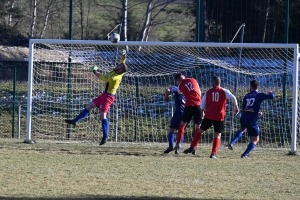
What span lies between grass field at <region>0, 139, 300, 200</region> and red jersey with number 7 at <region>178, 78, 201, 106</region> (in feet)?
3.73

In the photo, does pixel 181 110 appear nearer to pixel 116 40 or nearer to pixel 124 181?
pixel 116 40

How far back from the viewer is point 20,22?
941 inches

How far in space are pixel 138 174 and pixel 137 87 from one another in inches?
297

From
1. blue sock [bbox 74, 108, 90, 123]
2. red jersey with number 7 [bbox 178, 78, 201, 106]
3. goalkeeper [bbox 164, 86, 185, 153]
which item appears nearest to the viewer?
red jersey with number 7 [bbox 178, 78, 201, 106]

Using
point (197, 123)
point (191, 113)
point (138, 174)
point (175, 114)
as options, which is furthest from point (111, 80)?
point (138, 174)

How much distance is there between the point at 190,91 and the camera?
42.0ft

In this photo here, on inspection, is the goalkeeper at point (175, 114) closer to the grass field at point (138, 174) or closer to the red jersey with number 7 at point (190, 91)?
the red jersey with number 7 at point (190, 91)

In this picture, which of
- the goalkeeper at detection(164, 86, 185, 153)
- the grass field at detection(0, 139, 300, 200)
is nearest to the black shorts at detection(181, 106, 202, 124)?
the goalkeeper at detection(164, 86, 185, 153)

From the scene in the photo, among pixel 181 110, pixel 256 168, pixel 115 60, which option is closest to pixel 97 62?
pixel 115 60

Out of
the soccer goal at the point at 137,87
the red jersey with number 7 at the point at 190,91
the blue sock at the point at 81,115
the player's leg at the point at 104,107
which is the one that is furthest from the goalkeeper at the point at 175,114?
the soccer goal at the point at 137,87

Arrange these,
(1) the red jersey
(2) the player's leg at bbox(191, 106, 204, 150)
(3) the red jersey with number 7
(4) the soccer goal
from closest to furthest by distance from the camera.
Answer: (1) the red jersey → (2) the player's leg at bbox(191, 106, 204, 150) → (3) the red jersey with number 7 → (4) the soccer goal

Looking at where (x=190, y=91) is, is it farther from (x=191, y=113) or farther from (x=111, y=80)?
(x=111, y=80)

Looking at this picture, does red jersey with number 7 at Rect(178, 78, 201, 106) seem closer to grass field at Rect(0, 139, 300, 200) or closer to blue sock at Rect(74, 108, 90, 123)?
grass field at Rect(0, 139, 300, 200)

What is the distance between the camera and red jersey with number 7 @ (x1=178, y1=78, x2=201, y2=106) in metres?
12.8
